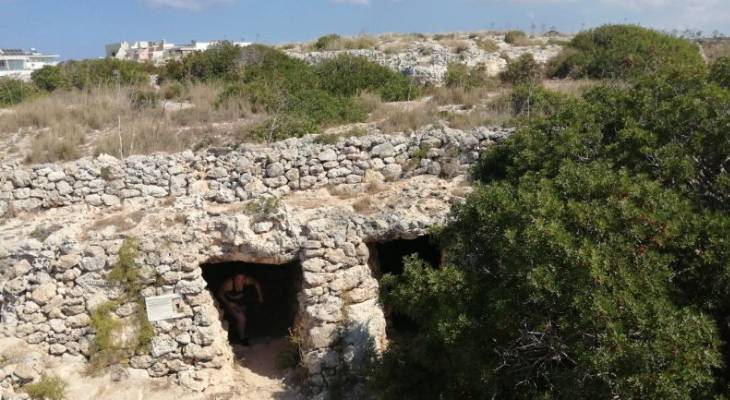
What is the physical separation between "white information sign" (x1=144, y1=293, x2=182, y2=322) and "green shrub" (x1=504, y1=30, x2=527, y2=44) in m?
20.5

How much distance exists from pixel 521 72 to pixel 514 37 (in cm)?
831

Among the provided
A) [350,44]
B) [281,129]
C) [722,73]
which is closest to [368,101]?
[281,129]

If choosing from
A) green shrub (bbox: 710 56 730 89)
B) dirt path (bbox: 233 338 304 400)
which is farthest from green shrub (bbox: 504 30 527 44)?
dirt path (bbox: 233 338 304 400)

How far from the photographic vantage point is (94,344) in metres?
8.53

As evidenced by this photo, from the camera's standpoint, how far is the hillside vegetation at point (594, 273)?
4.59 metres

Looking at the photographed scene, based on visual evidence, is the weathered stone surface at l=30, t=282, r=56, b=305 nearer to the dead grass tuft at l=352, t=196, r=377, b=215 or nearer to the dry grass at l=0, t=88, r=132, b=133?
the dead grass tuft at l=352, t=196, r=377, b=215

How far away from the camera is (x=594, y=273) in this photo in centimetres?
474

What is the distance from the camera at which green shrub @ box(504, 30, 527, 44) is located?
2536cm

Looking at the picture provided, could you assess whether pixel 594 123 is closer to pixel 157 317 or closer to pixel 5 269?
pixel 157 317

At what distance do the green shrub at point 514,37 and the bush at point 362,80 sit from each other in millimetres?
9288

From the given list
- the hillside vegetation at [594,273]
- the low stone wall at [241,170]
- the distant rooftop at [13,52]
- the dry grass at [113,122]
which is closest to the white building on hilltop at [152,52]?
the dry grass at [113,122]

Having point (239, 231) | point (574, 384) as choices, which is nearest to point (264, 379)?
point (239, 231)

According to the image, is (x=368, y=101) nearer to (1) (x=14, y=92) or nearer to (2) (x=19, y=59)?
(1) (x=14, y=92)

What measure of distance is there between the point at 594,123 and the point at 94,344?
7677mm
